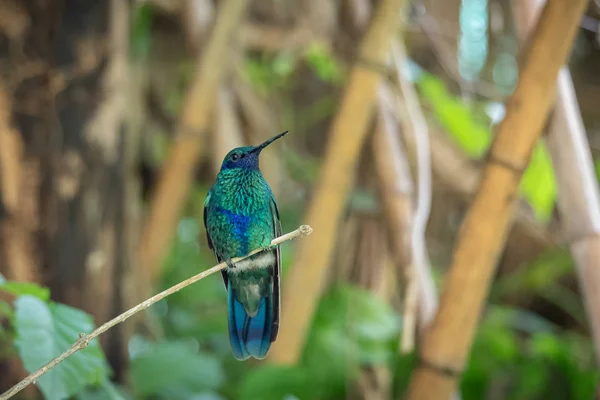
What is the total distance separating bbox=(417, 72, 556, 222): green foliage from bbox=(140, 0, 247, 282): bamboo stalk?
0.70 metres

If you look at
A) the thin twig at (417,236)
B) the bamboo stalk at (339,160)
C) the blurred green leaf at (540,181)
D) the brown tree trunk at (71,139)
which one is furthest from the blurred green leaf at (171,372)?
the blurred green leaf at (540,181)

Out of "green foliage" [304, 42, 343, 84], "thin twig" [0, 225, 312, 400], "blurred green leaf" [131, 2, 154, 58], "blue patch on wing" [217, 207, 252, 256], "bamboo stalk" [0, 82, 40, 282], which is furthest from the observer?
"green foliage" [304, 42, 343, 84]

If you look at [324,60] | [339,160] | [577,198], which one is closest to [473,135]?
[324,60]

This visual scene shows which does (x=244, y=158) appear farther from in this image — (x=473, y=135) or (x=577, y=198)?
(x=473, y=135)

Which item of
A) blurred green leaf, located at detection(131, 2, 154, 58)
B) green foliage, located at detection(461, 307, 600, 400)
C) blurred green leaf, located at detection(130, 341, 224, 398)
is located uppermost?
blurred green leaf, located at detection(131, 2, 154, 58)

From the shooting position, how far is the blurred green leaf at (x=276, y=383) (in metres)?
1.52

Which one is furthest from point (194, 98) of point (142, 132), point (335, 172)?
point (142, 132)

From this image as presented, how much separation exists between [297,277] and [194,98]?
0.52 meters

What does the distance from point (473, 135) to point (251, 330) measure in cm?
147

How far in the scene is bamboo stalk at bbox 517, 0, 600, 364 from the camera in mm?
1120

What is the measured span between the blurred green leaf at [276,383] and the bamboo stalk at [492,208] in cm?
34

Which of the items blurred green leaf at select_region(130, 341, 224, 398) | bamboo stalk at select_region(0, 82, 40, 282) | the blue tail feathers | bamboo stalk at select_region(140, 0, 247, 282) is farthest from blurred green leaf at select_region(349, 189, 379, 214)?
the blue tail feathers

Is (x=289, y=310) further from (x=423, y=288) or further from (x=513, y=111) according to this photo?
(x=513, y=111)

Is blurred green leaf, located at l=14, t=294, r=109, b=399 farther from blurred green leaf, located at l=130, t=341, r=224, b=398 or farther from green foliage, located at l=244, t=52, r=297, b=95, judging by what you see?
green foliage, located at l=244, t=52, r=297, b=95
